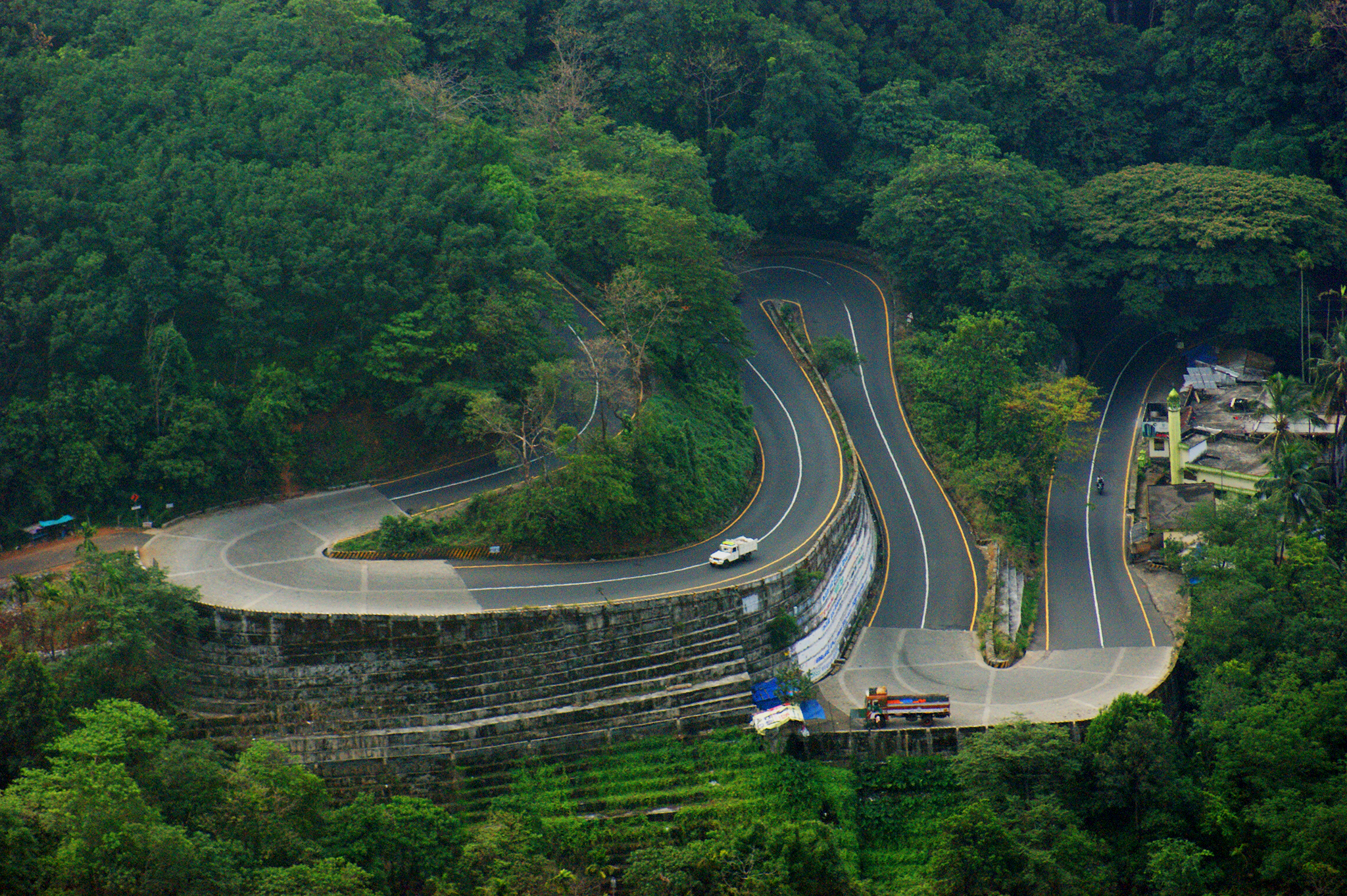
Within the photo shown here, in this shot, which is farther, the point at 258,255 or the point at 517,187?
the point at 517,187

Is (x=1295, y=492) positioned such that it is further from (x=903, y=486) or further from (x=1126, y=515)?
(x=903, y=486)

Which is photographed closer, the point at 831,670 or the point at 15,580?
the point at 15,580

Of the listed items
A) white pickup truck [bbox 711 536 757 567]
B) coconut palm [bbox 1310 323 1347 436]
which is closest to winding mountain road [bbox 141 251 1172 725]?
white pickup truck [bbox 711 536 757 567]

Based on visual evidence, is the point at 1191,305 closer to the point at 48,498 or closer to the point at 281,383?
the point at 281,383

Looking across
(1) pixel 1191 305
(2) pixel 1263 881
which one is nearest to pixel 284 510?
(2) pixel 1263 881

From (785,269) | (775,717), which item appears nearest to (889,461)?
(785,269)

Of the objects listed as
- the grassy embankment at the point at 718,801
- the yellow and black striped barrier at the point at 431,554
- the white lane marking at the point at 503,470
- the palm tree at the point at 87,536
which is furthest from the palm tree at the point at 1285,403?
the palm tree at the point at 87,536
